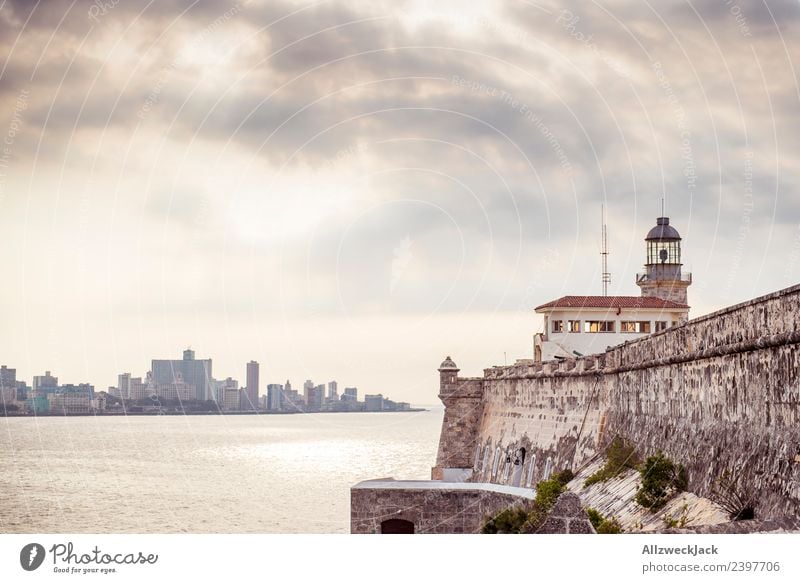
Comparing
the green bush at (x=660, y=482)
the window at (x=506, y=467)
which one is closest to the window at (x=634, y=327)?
the window at (x=506, y=467)

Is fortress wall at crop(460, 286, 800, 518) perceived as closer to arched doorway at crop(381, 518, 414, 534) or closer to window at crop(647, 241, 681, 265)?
arched doorway at crop(381, 518, 414, 534)

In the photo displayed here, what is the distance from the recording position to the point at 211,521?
66.1 metres

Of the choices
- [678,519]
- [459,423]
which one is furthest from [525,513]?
[459,423]

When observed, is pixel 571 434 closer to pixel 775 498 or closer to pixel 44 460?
pixel 775 498

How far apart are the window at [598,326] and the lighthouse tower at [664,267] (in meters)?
6.97

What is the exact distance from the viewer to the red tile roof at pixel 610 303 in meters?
53.1

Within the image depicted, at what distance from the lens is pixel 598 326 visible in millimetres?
53438

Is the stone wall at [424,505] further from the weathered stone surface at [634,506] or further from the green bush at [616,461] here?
the green bush at [616,461]

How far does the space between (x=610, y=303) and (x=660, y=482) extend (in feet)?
116

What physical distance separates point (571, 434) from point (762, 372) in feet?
52.9

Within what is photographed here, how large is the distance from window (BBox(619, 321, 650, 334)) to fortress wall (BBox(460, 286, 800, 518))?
1932 centimetres

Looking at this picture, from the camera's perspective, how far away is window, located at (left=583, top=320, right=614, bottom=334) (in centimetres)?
5328

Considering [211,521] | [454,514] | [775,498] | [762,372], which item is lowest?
[211,521]
